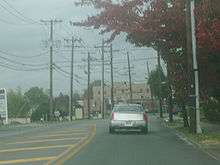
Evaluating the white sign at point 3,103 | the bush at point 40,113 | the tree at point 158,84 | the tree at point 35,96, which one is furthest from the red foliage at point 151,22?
the tree at point 35,96

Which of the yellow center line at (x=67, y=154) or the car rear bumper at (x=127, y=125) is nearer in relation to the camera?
the yellow center line at (x=67, y=154)

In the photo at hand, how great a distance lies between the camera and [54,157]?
63.2 feet

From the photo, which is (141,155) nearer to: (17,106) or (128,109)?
(128,109)

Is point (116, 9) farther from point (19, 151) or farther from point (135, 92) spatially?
point (135, 92)

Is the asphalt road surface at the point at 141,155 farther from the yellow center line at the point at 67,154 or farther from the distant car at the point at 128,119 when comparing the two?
the distant car at the point at 128,119

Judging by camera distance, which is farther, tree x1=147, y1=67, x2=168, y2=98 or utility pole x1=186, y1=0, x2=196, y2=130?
tree x1=147, y1=67, x2=168, y2=98

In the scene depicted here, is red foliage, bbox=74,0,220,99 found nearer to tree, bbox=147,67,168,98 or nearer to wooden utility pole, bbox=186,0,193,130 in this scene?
wooden utility pole, bbox=186,0,193,130

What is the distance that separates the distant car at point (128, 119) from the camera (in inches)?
1355

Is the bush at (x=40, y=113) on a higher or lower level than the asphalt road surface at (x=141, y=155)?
higher

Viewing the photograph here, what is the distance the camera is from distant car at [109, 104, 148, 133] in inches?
1355

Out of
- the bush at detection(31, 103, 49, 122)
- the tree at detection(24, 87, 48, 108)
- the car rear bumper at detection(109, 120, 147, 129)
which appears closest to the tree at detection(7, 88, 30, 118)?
the tree at detection(24, 87, 48, 108)

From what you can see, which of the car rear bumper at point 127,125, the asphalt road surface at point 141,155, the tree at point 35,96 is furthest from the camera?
the tree at point 35,96

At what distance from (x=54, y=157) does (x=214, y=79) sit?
15.6m

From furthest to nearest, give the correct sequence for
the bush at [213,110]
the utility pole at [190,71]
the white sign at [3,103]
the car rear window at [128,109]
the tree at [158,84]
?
the white sign at [3,103] → the tree at [158,84] → the bush at [213,110] → the car rear window at [128,109] → the utility pole at [190,71]
